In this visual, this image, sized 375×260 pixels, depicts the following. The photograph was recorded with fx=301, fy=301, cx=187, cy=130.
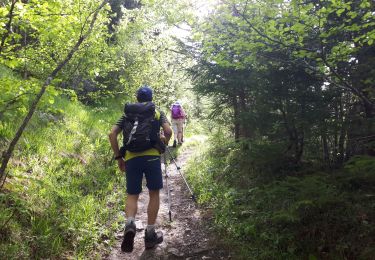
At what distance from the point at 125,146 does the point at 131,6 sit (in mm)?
25124

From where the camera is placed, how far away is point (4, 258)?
366cm

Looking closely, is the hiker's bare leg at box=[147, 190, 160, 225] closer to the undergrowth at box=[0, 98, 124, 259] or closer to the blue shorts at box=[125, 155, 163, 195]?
the blue shorts at box=[125, 155, 163, 195]

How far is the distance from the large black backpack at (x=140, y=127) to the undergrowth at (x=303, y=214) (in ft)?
6.62

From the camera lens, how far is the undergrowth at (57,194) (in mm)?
4255

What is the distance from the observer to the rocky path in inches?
192

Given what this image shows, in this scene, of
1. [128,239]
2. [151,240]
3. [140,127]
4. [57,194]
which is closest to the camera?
[128,239]

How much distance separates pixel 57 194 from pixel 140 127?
2.23 meters

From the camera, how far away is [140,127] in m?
4.76

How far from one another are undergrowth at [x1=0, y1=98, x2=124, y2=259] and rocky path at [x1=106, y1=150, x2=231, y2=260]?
0.53 metres

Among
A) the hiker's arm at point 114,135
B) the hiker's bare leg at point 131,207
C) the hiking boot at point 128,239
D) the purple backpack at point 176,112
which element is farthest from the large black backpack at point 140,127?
the purple backpack at point 176,112

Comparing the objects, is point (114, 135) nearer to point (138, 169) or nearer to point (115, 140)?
point (115, 140)

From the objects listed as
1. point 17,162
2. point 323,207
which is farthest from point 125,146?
point 323,207

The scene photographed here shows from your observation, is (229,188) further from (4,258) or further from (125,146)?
(4,258)

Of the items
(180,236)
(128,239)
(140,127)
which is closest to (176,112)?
(180,236)
